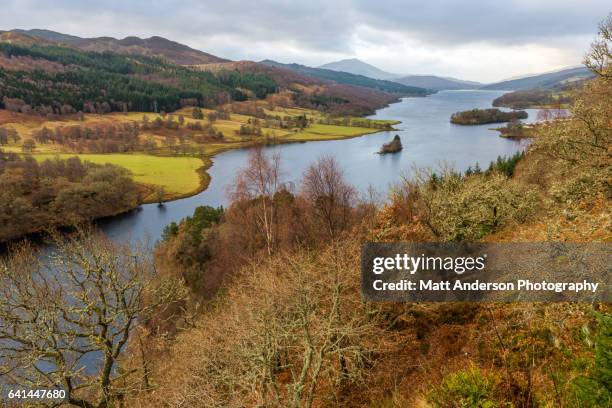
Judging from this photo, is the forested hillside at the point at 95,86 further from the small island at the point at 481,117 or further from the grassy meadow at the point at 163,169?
the small island at the point at 481,117

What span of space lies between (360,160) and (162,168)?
125ft

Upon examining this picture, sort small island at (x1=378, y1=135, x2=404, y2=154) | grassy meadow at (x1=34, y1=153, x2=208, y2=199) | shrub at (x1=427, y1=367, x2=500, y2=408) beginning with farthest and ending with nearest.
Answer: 1. small island at (x1=378, y1=135, x2=404, y2=154)
2. grassy meadow at (x1=34, y1=153, x2=208, y2=199)
3. shrub at (x1=427, y1=367, x2=500, y2=408)

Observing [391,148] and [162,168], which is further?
[391,148]

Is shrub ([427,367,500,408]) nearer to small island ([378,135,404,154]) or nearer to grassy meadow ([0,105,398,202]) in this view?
grassy meadow ([0,105,398,202])

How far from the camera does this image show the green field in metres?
60.6

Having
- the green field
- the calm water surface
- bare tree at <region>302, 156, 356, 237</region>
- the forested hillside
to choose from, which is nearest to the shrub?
bare tree at <region>302, 156, 356, 237</region>

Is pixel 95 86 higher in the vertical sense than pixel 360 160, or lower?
higher

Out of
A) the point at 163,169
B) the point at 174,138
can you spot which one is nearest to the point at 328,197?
the point at 163,169

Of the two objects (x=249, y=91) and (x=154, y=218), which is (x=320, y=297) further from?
(x=249, y=91)

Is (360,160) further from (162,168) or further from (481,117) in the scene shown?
(481,117)

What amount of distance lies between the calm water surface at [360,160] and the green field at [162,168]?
143 inches

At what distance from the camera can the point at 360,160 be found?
71.8 meters

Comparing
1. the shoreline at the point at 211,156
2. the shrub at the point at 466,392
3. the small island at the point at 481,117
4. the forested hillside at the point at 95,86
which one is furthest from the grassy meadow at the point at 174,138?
the shrub at the point at 466,392

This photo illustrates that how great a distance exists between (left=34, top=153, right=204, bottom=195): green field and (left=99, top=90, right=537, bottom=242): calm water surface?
3626mm
